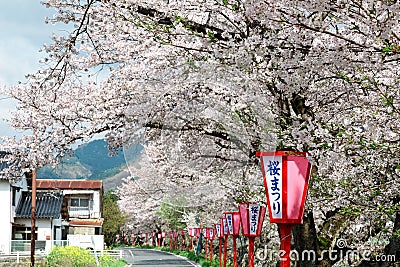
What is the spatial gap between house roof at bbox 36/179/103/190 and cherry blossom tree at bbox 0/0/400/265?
3855 cm

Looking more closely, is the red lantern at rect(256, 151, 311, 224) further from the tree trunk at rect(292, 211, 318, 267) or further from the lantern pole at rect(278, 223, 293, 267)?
the tree trunk at rect(292, 211, 318, 267)

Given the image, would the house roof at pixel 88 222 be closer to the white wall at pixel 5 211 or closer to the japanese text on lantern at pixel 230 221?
the white wall at pixel 5 211

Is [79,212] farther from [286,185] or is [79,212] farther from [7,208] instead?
[286,185]

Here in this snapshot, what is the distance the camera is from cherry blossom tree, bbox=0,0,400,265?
14.4ft

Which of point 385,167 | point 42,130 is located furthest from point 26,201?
point 385,167

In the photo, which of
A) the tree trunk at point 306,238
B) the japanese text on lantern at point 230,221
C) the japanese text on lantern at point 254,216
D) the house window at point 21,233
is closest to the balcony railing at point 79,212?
the house window at point 21,233

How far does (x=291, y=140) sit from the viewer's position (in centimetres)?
491

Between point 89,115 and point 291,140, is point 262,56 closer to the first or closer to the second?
point 291,140

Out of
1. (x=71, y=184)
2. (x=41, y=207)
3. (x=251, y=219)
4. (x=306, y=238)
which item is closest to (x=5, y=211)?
(x=41, y=207)

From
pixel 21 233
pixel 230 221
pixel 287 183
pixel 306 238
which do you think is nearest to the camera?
pixel 287 183

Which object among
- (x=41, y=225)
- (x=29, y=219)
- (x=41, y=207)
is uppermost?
(x=41, y=207)

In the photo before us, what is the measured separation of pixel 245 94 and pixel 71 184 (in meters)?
44.2

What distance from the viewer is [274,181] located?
18.2 ft

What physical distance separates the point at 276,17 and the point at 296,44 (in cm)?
47
